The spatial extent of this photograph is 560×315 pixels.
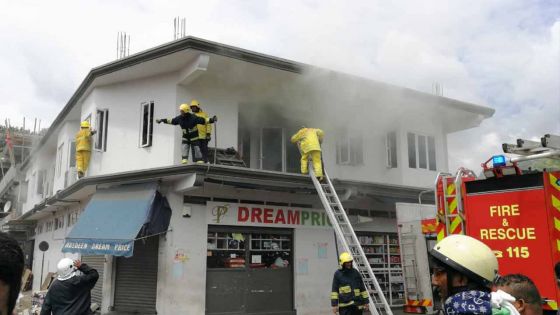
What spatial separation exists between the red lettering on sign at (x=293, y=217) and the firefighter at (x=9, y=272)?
1021cm

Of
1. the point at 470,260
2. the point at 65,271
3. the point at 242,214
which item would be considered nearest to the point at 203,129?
the point at 242,214

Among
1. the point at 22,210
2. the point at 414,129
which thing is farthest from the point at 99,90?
the point at 22,210

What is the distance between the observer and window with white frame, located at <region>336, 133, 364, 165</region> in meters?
13.0

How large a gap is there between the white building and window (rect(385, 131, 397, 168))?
0.10ft

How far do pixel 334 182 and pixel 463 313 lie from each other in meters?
9.10

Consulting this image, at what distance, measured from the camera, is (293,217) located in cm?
1177

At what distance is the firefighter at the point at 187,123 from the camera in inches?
400

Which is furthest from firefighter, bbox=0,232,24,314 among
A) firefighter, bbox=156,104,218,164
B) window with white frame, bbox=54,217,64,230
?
window with white frame, bbox=54,217,64,230

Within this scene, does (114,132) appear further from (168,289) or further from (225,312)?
(225,312)

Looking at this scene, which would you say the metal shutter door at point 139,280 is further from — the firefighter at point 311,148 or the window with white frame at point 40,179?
the window with white frame at point 40,179

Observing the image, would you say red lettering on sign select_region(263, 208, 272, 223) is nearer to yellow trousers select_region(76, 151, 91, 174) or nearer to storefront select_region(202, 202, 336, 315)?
storefront select_region(202, 202, 336, 315)

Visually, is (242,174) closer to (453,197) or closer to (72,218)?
(453,197)

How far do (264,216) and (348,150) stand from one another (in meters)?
3.17

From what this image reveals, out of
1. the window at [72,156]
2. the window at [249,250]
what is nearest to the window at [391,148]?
the window at [249,250]
